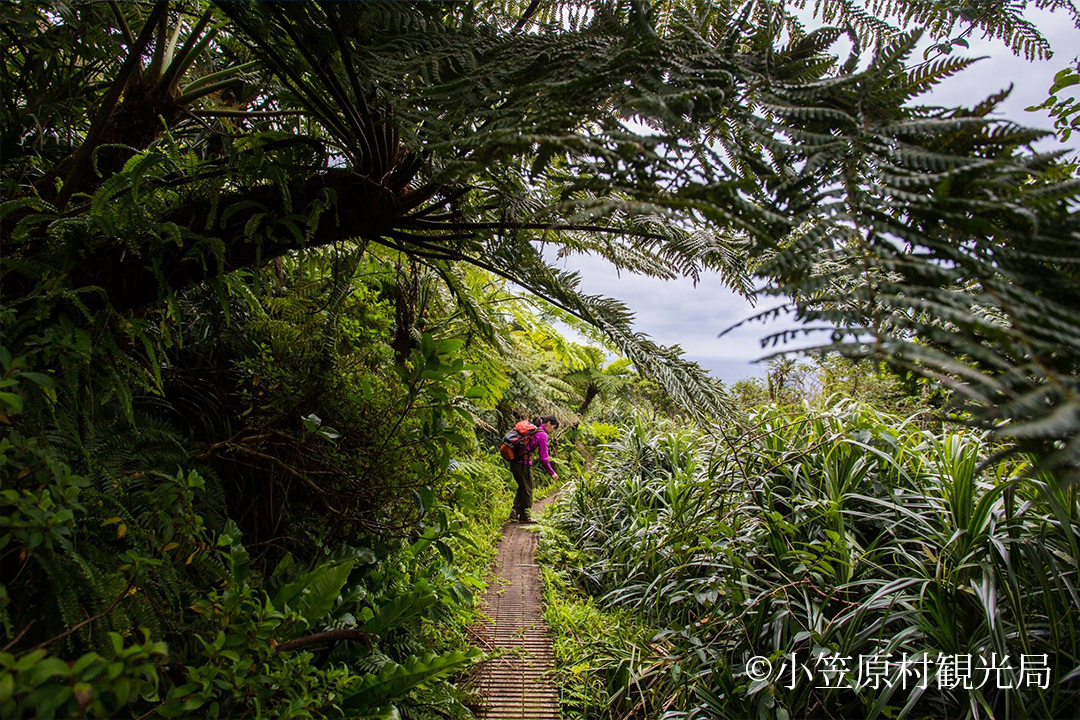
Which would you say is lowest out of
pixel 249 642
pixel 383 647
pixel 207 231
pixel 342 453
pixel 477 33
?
pixel 383 647

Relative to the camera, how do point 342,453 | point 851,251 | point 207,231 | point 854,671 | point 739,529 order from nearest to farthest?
point 851,251 → point 207,231 → point 854,671 → point 342,453 → point 739,529

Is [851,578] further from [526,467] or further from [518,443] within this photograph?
[518,443]

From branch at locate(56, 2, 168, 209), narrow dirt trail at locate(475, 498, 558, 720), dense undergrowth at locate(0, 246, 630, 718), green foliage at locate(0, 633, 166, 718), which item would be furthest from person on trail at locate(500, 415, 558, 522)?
green foliage at locate(0, 633, 166, 718)

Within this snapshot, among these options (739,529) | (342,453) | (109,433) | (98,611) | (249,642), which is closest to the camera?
(98,611)

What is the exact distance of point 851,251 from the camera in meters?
0.85

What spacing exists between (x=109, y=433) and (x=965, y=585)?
2.64 m

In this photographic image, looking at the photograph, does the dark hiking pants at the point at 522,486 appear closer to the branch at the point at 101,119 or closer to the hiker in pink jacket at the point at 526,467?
the hiker in pink jacket at the point at 526,467

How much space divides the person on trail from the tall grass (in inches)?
91.4

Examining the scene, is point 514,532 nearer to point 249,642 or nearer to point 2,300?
point 249,642

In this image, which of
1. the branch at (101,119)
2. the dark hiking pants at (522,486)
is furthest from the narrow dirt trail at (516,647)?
the branch at (101,119)

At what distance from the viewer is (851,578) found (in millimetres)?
2016

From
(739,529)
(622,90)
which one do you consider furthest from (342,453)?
(739,529)

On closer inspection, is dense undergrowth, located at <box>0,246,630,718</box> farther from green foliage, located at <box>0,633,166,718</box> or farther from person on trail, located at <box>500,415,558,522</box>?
person on trail, located at <box>500,415,558,522</box>

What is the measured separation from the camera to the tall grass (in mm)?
1599
